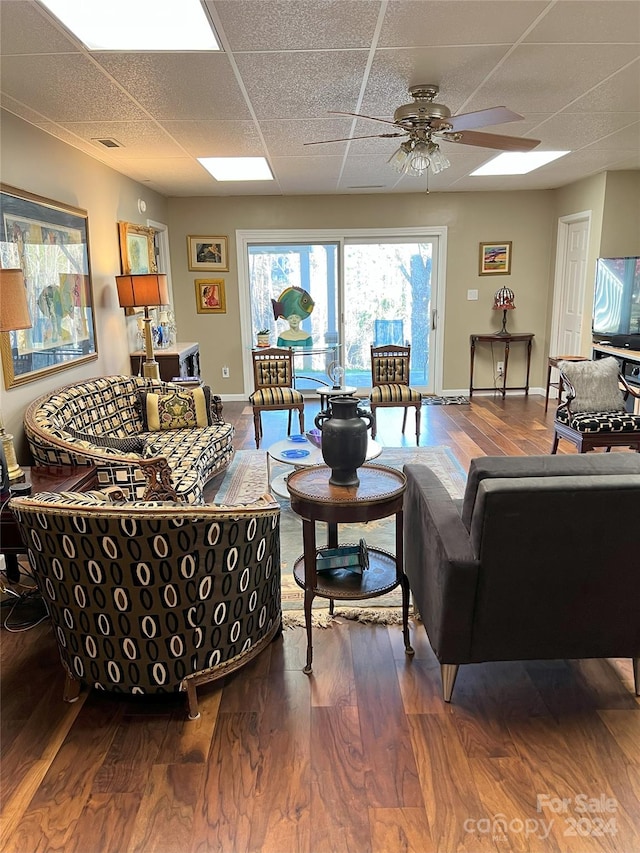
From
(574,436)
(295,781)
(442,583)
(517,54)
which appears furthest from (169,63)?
(574,436)

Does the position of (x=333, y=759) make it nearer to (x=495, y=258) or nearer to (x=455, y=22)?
(x=455, y=22)

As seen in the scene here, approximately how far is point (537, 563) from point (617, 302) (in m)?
4.70

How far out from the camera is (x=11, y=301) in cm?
267

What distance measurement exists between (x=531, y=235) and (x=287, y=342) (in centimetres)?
330

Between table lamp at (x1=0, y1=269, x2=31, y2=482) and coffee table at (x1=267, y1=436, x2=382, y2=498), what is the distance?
4.92ft

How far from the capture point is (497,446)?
5254 millimetres

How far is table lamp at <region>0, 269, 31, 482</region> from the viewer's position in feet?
8.67

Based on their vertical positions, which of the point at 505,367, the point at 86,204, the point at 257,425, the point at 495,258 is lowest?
the point at 257,425

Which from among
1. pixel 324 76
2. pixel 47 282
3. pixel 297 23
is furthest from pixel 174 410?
pixel 297 23

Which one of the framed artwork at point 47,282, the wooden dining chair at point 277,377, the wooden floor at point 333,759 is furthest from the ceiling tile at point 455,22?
the wooden dining chair at point 277,377

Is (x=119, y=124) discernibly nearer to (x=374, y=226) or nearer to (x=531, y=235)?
(x=374, y=226)

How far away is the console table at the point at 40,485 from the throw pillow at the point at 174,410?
1325 mm

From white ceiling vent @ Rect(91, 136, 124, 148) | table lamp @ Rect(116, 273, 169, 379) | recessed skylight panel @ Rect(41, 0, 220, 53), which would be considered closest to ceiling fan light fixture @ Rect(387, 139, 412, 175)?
recessed skylight panel @ Rect(41, 0, 220, 53)

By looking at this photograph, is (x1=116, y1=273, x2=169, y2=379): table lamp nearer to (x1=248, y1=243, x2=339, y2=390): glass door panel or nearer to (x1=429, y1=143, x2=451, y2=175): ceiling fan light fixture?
(x1=248, y1=243, x2=339, y2=390): glass door panel
